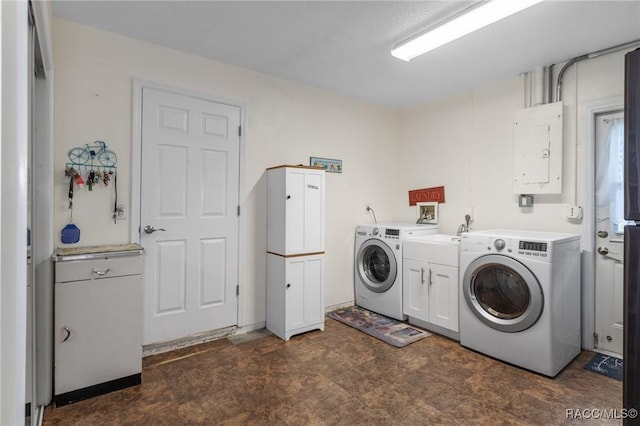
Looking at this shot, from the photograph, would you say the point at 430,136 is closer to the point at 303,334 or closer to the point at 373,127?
the point at 373,127

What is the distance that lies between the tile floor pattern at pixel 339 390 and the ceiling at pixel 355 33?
2.54 m

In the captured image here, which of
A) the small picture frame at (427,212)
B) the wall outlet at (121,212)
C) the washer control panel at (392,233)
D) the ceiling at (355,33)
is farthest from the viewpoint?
the small picture frame at (427,212)

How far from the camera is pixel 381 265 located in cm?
392

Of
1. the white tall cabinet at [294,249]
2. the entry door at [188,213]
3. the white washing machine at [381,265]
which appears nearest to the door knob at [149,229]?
the entry door at [188,213]

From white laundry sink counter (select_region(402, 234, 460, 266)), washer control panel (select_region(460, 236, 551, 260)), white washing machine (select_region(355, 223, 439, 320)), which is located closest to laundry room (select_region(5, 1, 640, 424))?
white washing machine (select_region(355, 223, 439, 320))

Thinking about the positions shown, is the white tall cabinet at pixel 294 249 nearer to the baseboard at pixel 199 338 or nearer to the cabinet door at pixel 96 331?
the baseboard at pixel 199 338

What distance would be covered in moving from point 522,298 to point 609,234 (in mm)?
1033

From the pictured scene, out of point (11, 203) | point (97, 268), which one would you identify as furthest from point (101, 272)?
point (11, 203)

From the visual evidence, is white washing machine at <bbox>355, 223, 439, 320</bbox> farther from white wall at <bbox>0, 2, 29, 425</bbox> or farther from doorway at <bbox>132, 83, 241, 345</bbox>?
white wall at <bbox>0, 2, 29, 425</bbox>

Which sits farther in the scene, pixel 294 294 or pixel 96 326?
pixel 294 294

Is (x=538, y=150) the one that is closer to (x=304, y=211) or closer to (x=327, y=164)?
(x=327, y=164)

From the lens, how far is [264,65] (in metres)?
3.18

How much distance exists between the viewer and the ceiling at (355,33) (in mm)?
2254

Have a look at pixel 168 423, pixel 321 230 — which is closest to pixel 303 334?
pixel 321 230
